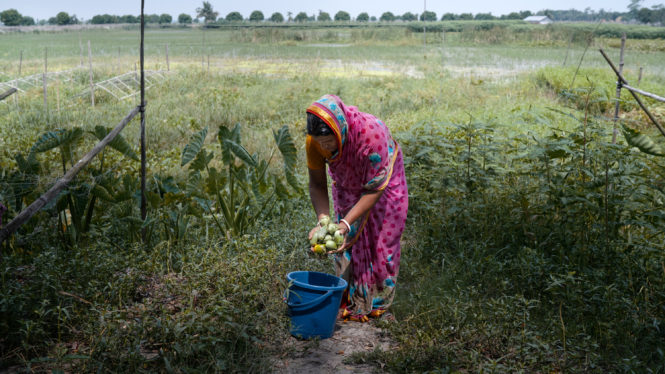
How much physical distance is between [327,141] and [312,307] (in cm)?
80

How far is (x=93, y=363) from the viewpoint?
2051mm

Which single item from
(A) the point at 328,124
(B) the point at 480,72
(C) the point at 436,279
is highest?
(B) the point at 480,72

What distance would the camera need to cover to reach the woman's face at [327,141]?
244cm

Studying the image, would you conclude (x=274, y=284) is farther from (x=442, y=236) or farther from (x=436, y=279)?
(x=442, y=236)

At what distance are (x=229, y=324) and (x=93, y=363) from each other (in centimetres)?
54

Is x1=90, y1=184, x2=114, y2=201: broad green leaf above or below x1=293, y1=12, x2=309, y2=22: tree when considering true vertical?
below

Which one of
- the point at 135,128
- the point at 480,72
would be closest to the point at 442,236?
the point at 135,128

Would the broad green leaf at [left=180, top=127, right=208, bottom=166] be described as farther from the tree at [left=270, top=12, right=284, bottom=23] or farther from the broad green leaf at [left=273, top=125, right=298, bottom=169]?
the tree at [left=270, top=12, right=284, bottom=23]

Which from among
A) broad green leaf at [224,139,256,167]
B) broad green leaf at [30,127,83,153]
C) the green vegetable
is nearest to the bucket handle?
the green vegetable

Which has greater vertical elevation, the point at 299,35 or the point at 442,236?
the point at 299,35

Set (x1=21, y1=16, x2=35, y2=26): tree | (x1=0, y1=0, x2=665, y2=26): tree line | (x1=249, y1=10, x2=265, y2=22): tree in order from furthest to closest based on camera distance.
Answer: (x1=21, y1=16, x2=35, y2=26): tree → (x1=249, y1=10, x2=265, y2=22): tree → (x1=0, y1=0, x2=665, y2=26): tree line

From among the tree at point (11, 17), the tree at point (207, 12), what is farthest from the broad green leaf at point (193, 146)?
the tree at point (11, 17)

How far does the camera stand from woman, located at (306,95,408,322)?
255 cm

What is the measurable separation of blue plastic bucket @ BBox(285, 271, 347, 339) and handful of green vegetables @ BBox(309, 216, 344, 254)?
193 millimetres
